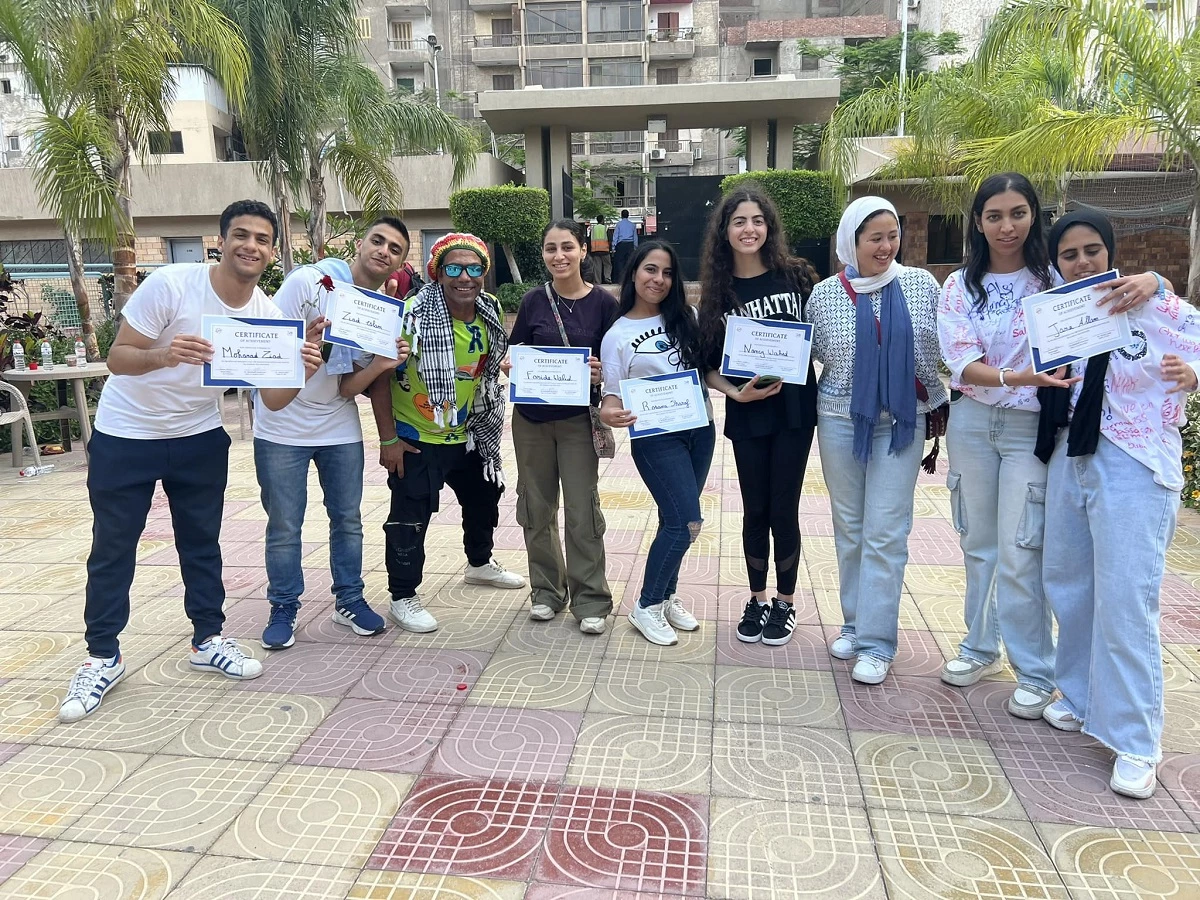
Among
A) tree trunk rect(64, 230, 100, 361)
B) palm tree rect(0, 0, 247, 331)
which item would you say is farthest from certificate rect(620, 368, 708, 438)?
tree trunk rect(64, 230, 100, 361)

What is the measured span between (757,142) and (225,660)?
1708cm

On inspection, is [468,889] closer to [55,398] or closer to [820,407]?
[820,407]

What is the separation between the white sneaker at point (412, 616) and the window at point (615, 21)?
4196 centimetres

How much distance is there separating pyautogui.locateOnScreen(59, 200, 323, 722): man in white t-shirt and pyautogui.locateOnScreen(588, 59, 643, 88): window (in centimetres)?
4088

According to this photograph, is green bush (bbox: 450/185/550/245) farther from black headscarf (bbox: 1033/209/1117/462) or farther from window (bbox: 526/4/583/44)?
window (bbox: 526/4/583/44)

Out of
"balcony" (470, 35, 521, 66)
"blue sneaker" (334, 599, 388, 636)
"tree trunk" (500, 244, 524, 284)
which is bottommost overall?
"blue sneaker" (334, 599, 388, 636)

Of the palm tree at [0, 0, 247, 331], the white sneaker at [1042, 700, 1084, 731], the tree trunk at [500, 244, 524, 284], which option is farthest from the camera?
the tree trunk at [500, 244, 524, 284]

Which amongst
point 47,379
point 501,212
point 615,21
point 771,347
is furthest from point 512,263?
point 615,21

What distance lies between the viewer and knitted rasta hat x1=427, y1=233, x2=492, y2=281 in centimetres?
367

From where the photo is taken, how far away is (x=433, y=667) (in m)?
3.60

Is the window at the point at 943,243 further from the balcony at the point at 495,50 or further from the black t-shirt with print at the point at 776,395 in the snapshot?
the balcony at the point at 495,50

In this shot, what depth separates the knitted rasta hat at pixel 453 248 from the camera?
3.67 metres

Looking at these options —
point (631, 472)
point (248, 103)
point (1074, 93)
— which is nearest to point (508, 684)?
point (631, 472)

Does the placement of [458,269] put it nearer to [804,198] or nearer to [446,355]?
[446,355]
